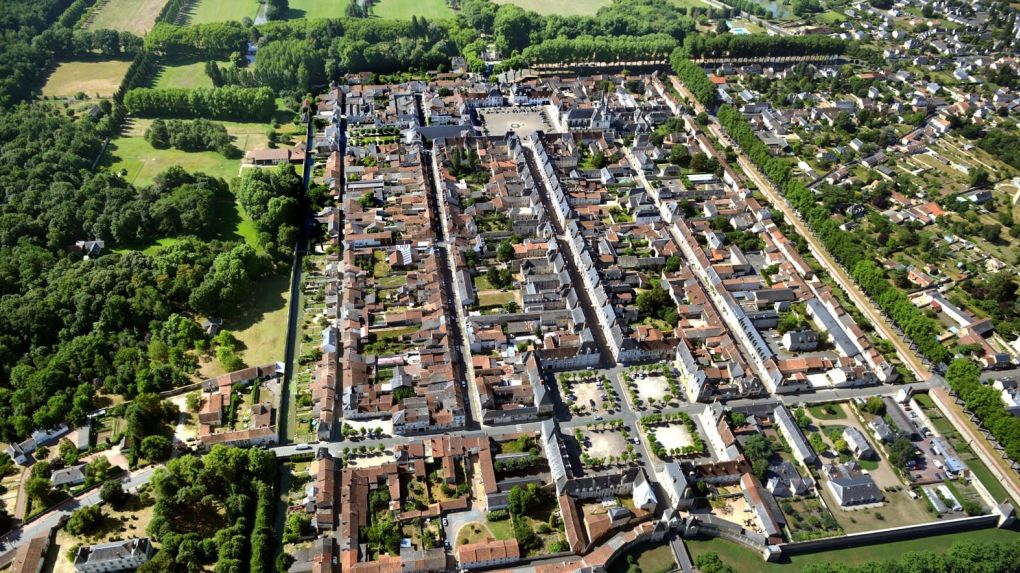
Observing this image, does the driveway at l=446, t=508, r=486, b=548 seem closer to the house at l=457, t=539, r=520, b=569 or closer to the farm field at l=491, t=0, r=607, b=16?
the house at l=457, t=539, r=520, b=569

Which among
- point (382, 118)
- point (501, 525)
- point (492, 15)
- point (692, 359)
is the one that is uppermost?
point (492, 15)

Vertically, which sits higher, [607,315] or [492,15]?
[492,15]

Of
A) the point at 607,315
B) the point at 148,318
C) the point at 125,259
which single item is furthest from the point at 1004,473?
the point at 125,259

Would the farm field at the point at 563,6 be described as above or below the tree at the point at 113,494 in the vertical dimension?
above

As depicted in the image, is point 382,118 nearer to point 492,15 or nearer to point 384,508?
point 492,15

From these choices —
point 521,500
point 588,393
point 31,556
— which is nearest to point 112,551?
point 31,556

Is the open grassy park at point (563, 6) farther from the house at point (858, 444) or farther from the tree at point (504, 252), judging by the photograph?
the house at point (858, 444)

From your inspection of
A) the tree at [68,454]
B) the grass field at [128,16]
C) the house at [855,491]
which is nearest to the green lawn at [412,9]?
the grass field at [128,16]
